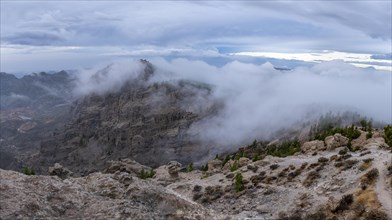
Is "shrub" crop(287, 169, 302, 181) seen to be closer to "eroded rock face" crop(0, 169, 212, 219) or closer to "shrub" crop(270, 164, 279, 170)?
"shrub" crop(270, 164, 279, 170)

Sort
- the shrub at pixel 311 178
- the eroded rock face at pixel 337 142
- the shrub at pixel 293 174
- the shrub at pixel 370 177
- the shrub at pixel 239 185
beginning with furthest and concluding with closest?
the eroded rock face at pixel 337 142 < the shrub at pixel 293 174 < the shrub at pixel 239 185 < the shrub at pixel 311 178 < the shrub at pixel 370 177

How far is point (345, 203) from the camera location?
59875 mm

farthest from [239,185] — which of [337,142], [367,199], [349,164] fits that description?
[337,142]

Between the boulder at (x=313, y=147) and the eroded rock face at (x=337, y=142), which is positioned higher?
the eroded rock face at (x=337, y=142)

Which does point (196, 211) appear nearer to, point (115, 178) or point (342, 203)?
point (115, 178)

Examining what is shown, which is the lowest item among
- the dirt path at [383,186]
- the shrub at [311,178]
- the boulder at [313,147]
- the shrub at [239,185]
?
the boulder at [313,147]

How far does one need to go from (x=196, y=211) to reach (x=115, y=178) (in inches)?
526

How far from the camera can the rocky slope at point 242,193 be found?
37.2 m

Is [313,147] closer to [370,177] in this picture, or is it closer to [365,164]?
[365,164]

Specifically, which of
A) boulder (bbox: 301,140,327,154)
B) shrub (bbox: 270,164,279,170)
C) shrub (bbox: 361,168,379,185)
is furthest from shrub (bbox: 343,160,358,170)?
boulder (bbox: 301,140,327,154)

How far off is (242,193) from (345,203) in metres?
21.7

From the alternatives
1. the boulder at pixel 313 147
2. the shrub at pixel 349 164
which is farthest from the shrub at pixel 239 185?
the boulder at pixel 313 147

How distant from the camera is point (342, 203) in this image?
59.8 m

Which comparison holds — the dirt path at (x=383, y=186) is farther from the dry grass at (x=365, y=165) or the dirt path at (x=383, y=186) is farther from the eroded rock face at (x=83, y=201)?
the eroded rock face at (x=83, y=201)
